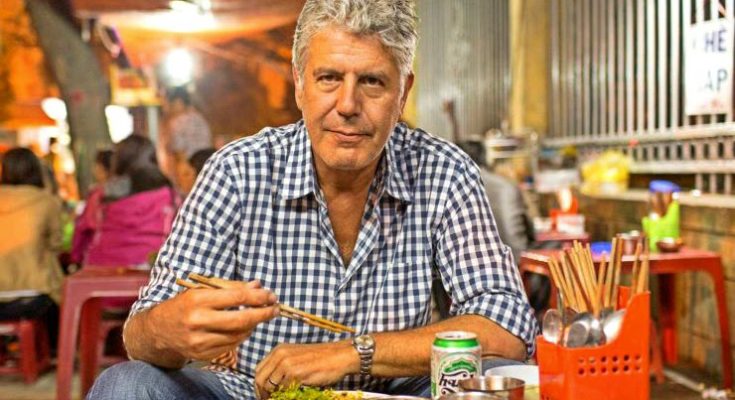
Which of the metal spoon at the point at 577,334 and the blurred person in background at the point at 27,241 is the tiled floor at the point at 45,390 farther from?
the metal spoon at the point at 577,334

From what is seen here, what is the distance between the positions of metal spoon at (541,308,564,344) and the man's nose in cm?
70

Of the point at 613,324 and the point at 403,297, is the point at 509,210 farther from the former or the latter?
the point at 613,324

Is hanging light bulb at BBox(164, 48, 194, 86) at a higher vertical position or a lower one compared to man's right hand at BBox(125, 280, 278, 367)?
higher

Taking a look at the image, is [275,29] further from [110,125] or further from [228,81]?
[110,125]

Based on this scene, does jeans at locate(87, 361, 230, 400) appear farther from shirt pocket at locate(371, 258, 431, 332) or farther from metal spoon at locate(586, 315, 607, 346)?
metal spoon at locate(586, 315, 607, 346)

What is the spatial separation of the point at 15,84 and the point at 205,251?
33.1 ft

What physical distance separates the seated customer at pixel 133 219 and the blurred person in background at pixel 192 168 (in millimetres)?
303

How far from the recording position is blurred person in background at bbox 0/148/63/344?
592 cm

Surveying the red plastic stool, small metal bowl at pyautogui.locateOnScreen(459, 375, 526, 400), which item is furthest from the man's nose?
the red plastic stool

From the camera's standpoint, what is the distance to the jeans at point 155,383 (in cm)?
191

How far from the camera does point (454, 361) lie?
180 cm

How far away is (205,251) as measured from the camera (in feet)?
7.40

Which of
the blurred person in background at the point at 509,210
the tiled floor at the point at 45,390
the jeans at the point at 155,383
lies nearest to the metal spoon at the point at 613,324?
the jeans at the point at 155,383

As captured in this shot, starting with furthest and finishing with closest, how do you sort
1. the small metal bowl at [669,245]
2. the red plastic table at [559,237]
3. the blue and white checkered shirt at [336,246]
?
the red plastic table at [559,237]
the small metal bowl at [669,245]
the blue and white checkered shirt at [336,246]
